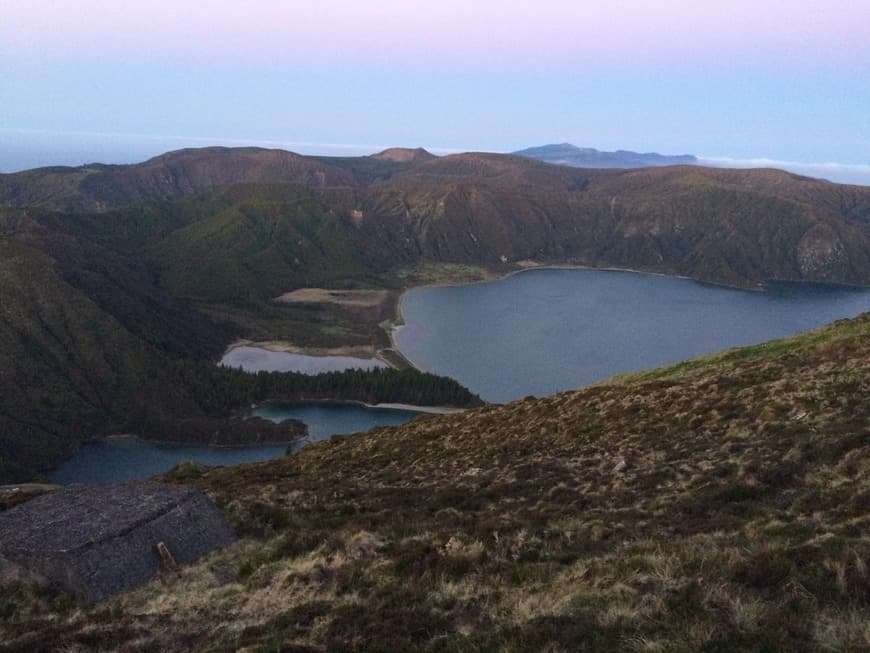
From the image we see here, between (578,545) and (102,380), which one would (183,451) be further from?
(578,545)

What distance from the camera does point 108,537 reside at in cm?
1877

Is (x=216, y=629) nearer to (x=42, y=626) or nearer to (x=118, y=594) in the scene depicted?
(x=42, y=626)

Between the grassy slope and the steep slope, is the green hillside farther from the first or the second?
the grassy slope

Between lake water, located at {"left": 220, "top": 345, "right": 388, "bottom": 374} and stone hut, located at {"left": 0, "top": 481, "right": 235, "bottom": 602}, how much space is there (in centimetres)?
13035

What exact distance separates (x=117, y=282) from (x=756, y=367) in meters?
177

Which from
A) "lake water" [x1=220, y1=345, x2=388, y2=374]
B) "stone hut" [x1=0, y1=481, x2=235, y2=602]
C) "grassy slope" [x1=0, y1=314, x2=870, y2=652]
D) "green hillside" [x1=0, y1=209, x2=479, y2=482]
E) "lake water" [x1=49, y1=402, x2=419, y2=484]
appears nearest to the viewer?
"grassy slope" [x1=0, y1=314, x2=870, y2=652]

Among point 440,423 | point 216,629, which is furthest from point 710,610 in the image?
point 440,423

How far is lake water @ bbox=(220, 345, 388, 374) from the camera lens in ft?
527

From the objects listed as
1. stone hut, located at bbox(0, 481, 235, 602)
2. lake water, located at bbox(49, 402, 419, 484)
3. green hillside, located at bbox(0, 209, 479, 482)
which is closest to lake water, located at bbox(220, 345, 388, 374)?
green hillside, located at bbox(0, 209, 479, 482)

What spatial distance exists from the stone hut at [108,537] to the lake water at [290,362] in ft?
428

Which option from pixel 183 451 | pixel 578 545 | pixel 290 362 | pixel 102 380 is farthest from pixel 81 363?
pixel 578 545

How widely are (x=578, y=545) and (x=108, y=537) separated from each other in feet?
42.2

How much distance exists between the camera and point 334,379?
471 ft

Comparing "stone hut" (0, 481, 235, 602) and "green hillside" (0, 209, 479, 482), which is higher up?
"stone hut" (0, 481, 235, 602)
